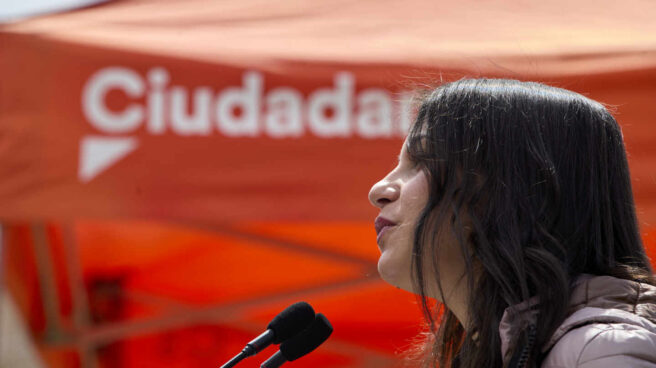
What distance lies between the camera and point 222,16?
2531mm

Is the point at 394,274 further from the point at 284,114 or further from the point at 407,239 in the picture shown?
the point at 284,114

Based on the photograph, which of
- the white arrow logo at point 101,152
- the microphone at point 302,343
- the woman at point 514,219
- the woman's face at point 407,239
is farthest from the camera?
the white arrow logo at point 101,152

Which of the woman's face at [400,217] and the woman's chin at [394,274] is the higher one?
the woman's face at [400,217]

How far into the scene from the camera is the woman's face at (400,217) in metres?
1.31

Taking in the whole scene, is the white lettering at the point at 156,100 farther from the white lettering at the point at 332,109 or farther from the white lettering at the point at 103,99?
the white lettering at the point at 332,109

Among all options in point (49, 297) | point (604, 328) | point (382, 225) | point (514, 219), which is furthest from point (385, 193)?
point (49, 297)

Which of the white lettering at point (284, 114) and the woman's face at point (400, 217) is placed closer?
the woman's face at point (400, 217)

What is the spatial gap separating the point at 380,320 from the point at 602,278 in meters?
3.18

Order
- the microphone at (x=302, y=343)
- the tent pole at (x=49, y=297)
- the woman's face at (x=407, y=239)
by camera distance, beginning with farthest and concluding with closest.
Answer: the tent pole at (x=49, y=297), the microphone at (x=302, y=343), the woman's face at (x=407, y=239)

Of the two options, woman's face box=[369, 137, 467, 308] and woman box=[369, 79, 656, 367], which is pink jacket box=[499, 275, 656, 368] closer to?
woman box=[369, 79, 656, 367]

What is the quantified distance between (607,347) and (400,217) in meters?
0.40

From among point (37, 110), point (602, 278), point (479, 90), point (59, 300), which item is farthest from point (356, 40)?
point (59, 300)

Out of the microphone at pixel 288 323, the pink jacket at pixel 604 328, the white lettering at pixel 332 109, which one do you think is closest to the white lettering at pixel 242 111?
the white lettering at pixel 332 109

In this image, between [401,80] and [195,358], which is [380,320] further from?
[401,80]
